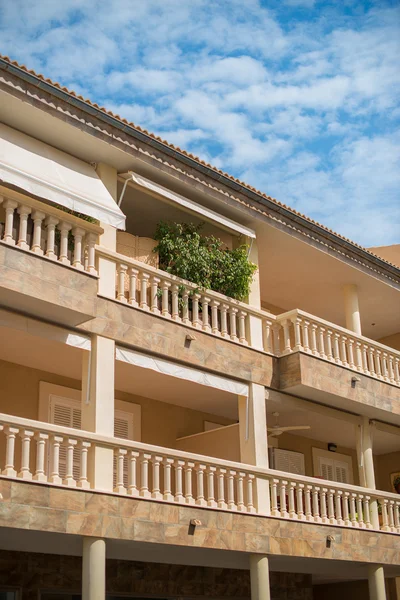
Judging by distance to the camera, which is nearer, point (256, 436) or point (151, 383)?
point (256, 436)

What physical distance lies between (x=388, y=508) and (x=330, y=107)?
29.3 ft

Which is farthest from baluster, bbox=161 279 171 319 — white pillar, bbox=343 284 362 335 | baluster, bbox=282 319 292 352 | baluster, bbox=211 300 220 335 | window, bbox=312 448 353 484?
window, bbox=312 448 353 484

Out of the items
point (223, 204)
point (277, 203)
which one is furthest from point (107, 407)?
point (277, 203)

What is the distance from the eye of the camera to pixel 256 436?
Result: 15.9 metres

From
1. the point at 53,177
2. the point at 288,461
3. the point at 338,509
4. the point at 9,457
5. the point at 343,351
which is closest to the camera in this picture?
the point at 9,457

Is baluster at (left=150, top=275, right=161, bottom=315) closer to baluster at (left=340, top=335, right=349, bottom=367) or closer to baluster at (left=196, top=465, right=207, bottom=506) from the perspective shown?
baluster at (left=196, top=465, right=207, bottom=506)

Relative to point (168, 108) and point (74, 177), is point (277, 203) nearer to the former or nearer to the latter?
point (168, 108)

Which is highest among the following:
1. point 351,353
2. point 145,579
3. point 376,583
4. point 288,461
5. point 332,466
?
point 351,353

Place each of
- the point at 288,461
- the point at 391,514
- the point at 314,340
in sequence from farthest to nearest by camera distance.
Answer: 1. the point at 288,461
2. the point at 391,514
3. the point at 314,340

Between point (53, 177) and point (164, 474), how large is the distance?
16.6ft

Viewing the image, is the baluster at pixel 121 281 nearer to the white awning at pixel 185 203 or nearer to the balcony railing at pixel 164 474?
the white awning at pixel 185 203

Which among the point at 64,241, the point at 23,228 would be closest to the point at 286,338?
the point at 64,241

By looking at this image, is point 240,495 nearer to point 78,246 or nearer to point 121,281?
point 121,281

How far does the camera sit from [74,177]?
14.6m
